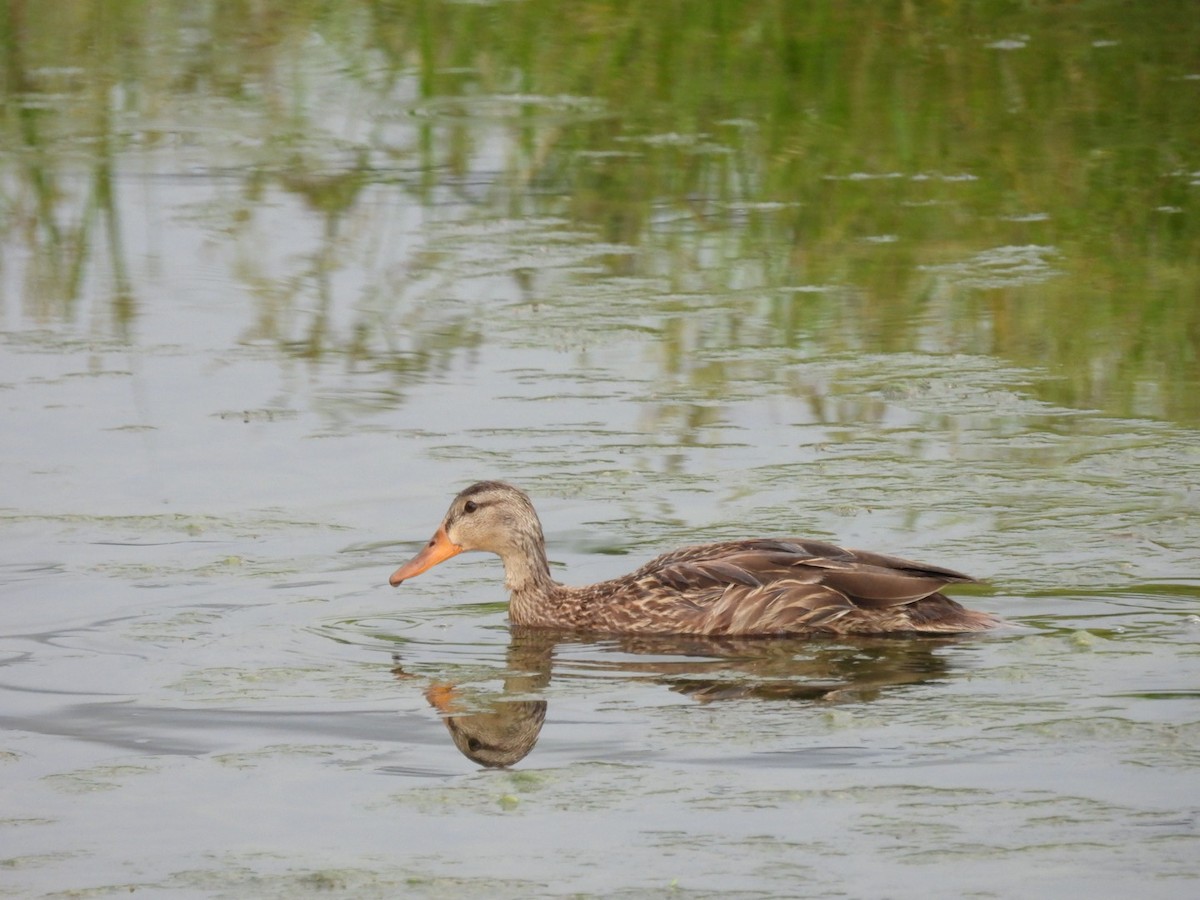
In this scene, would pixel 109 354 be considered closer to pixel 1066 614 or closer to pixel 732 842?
pixel 1066 614

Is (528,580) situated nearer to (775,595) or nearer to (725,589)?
(725,589)

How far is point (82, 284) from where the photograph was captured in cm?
1150

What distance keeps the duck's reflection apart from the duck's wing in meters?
0.06

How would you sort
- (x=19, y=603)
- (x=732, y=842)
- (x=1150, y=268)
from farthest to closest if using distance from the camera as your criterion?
(x=1150, y=268), (x=19, y=603), (x=732, y=842)

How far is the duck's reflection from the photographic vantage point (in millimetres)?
6445

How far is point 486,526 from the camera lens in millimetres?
7863

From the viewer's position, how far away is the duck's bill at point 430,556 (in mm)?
7723

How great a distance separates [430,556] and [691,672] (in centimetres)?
119

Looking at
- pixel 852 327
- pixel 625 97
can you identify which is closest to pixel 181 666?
pixel 852 327

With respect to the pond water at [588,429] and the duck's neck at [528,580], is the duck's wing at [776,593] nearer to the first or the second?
the pond water at [588,429]

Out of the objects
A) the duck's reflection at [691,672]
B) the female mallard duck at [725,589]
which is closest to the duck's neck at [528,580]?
the female mallard duck at [725,589]

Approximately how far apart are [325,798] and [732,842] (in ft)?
3.74

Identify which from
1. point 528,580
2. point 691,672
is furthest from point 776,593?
point 528,580

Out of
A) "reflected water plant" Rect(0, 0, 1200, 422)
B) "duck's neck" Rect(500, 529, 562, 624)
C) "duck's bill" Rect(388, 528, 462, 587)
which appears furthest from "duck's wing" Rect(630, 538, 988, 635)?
"reflected water plant" Rect(0, 0, 1200, 422)
